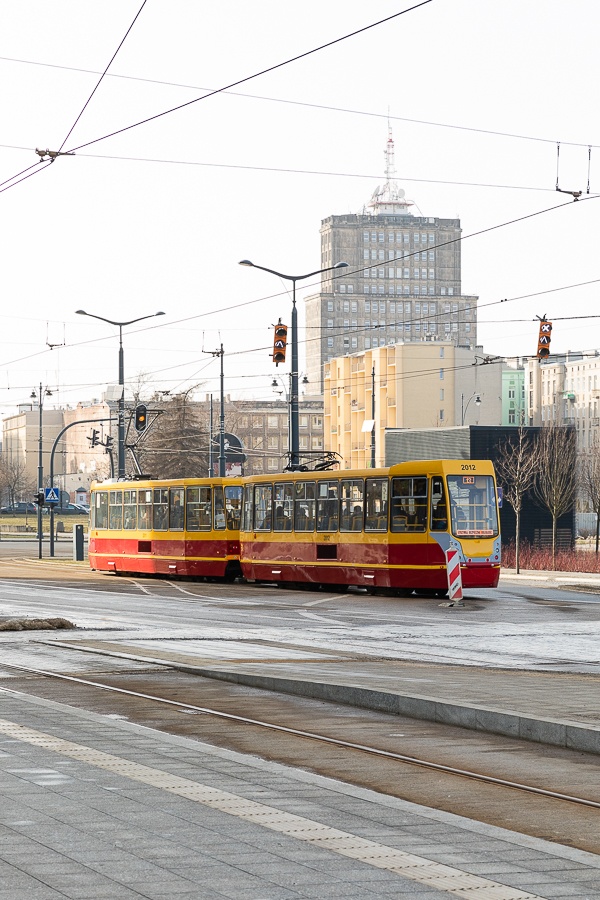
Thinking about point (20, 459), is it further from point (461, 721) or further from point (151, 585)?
point (461, 721)

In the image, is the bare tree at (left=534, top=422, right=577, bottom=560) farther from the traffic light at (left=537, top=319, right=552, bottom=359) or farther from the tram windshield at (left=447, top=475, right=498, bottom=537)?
the tram windshield at (left=447, top=475, right=498, bottom=537)

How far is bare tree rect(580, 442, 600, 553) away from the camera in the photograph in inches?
2570

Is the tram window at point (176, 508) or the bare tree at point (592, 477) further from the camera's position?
the bare tree at point (592, 477)

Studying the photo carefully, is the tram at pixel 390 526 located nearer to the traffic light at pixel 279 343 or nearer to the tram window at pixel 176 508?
the traffic light at pixel 279 343

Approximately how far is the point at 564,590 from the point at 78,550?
23.8 meters

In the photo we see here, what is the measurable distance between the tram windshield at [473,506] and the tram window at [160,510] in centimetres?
1082

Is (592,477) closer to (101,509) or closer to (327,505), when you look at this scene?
(101,509)

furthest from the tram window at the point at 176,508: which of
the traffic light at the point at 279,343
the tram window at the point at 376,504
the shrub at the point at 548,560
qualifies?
the shrub at the point at 548,560

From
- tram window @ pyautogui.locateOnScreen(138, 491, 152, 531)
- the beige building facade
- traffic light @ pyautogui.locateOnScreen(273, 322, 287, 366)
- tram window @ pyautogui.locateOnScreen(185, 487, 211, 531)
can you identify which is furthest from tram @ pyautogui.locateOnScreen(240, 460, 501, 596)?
the beige building facade

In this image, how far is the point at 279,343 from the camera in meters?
34.6

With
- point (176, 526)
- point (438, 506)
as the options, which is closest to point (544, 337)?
point (438, 506)

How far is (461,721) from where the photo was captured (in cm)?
1050

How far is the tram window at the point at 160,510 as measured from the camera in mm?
37812

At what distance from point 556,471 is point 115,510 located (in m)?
20.3
